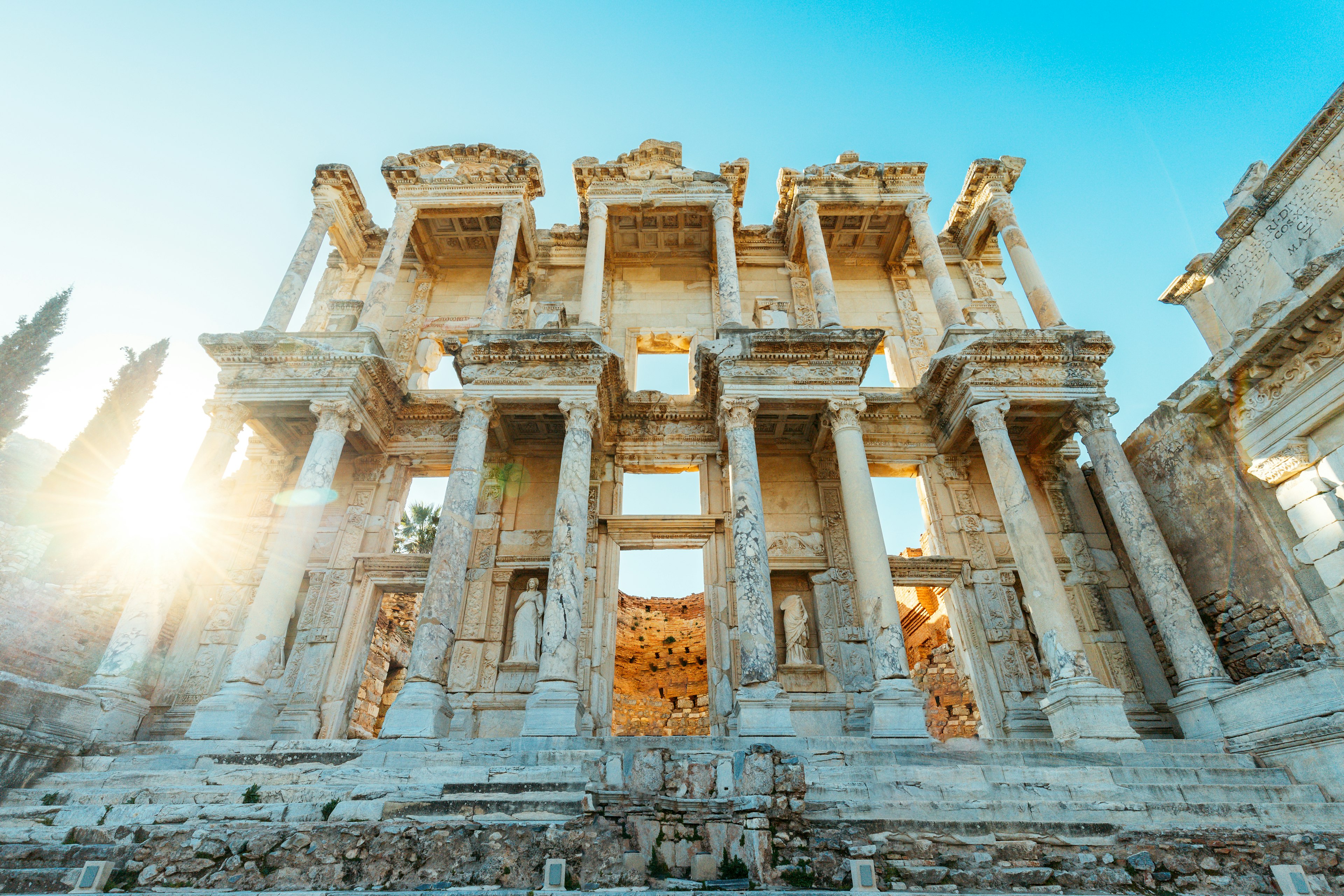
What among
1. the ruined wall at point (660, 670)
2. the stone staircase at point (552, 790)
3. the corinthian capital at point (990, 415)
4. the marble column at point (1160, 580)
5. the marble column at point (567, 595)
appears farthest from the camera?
the ruined wall at point (660, 670)

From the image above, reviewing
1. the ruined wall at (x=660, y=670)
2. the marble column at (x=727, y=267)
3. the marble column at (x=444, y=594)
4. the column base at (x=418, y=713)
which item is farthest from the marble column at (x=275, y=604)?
the ruined wall at (x=660, y=670)

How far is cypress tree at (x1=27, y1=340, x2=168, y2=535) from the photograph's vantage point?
→ 21828mm

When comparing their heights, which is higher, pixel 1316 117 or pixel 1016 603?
pixel 1316 117

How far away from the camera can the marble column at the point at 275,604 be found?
33.9ft

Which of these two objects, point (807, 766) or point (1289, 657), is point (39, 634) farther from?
point (1289, 657)

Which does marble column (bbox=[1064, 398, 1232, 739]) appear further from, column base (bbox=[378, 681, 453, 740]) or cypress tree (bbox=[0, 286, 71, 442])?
cypress tree (bbox=[0, 286, 71, 442])

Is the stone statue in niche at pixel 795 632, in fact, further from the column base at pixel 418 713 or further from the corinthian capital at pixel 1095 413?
the corinthian capital at pixel 1095 413

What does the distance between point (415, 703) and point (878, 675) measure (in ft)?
23.0

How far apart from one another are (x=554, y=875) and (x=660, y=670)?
14.9 metres

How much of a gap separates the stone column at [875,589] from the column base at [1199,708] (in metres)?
3.82

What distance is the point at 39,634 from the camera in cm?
1514

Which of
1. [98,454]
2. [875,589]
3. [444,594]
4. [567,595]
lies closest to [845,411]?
[875,589]

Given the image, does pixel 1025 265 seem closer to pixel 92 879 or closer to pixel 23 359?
pixel 92 879

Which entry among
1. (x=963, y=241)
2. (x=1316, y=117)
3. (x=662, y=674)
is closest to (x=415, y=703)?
(x=662, y=674)
